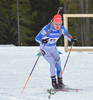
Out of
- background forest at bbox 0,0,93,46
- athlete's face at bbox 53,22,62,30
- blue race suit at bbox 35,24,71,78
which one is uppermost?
background forest at bbox 0,0,93,46

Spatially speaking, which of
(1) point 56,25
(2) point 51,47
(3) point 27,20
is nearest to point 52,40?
(2) point 51,47

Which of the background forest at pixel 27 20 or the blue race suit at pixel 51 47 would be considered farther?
the background forest at pixel 27 20

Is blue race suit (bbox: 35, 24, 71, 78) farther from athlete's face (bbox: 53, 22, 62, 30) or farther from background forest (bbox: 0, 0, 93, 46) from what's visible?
background forest (bbox: 0, 0, 93, 46)

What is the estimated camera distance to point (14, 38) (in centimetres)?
4272

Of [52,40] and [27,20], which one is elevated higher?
[27,20]

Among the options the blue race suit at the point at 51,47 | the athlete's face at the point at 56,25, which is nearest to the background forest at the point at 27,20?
the blue race suit at the point at 51,47

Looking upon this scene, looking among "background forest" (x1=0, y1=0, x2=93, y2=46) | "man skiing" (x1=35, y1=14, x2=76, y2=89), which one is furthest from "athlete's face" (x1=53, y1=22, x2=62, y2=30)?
"background forest" (x1=0, y1=0, x2=93, y2=46)

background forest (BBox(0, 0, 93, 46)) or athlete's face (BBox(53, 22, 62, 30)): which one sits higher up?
background forest (BBox(0, 0, 93, 46))

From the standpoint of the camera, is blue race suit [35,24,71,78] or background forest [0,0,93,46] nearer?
blue race suit [35,24,71,78]

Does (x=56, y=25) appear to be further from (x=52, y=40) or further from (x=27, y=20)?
(x=27, y=20)

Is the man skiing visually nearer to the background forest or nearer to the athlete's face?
the athlete's face

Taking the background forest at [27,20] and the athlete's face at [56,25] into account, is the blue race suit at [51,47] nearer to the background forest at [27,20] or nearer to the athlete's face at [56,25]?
the athlete's face at [56,25]

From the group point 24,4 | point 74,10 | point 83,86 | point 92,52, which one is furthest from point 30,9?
point 83,86

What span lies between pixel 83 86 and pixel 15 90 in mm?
→ 1566
